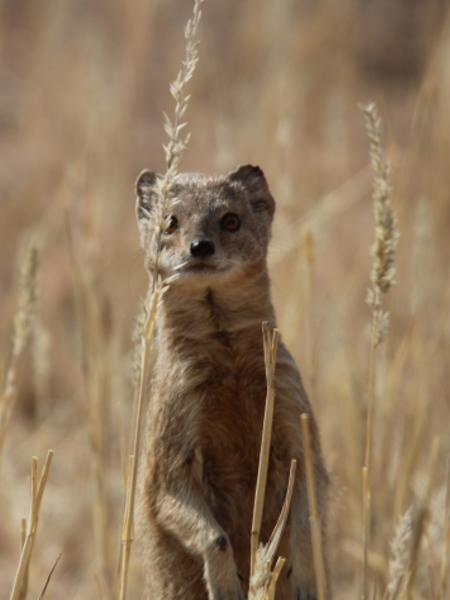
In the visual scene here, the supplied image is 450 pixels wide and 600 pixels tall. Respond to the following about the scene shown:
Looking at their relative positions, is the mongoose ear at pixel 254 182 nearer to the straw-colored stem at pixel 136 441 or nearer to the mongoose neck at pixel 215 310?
the mongoose neck at pixel 215 310

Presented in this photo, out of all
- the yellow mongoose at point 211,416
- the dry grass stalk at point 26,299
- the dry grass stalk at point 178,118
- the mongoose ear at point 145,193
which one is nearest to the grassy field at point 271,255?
the dry grass stalk at point 26,299

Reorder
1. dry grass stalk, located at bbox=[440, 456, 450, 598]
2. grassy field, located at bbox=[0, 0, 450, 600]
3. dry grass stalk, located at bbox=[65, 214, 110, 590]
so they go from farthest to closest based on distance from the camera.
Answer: grassy field, located at bbox=[0, 0, 450, 600], dry grass stalk, located at bbox=[65, 214, 110, 590], dry grass stalk, located at bbox=[440, 456, 450, 598]

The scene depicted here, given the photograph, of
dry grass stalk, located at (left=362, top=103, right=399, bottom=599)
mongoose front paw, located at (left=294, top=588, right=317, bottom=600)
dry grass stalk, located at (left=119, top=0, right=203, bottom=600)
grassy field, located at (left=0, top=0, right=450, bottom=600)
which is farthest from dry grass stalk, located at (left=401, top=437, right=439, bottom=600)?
dry grass stalk, located at (left=119, top=0, right=203, bottom=600)

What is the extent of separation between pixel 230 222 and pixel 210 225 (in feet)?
0.30

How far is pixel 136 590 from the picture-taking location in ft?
10.4

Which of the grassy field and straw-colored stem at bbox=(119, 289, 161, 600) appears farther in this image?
the grassy field

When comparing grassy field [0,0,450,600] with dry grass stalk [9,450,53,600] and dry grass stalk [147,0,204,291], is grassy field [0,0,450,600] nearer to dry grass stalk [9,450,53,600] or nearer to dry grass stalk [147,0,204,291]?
dry grass stalk [9,450,53,600]

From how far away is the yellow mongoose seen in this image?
2.29 metres

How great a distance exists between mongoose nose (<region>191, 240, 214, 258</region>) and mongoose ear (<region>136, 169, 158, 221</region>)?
1.04ft

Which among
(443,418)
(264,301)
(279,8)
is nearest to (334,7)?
(279,8)

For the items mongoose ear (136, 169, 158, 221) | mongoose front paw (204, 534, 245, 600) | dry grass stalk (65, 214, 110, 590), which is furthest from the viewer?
dry grass stalk (65, 214, 110, 590)

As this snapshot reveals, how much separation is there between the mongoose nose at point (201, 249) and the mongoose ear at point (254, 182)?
354mm

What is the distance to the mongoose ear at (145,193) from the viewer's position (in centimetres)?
254

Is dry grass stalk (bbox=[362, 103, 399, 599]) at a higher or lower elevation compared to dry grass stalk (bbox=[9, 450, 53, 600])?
higher
